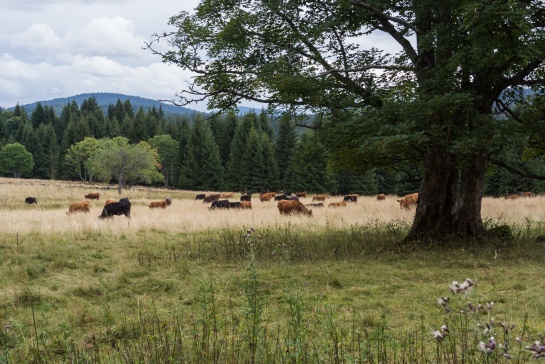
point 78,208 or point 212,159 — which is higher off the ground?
point 212,159

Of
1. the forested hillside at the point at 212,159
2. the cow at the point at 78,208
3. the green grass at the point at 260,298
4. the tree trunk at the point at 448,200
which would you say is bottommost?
the green grass at the point at 260,298

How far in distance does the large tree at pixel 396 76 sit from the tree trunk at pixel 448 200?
0.03 meters

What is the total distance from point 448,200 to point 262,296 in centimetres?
852

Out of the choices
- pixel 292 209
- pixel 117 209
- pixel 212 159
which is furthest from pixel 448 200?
pixel 212 159

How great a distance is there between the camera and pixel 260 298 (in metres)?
4.78

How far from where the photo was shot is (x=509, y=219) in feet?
61.6

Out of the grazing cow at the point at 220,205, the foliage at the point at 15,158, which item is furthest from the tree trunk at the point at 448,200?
the foliage at the point at 15,158

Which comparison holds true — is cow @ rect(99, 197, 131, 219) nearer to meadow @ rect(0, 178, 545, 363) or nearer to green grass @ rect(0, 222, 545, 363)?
meadow @ rect(0, 178, 545, 363)

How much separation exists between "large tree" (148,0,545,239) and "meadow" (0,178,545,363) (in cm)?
224

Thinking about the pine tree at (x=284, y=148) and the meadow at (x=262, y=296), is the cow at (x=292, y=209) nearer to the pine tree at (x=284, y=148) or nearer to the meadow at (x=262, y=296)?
the meadow at (x=262, y=296)

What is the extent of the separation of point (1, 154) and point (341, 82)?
333ft

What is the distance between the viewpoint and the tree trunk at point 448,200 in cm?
1283

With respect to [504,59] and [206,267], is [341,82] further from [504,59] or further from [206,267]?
[206,267]

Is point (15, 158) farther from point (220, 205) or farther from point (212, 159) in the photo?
point (220, 205)
